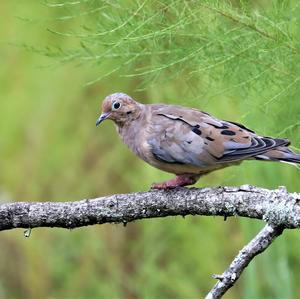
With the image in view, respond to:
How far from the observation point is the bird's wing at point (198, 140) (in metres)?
4.52

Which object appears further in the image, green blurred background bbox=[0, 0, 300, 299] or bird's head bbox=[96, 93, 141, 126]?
green blurred background bbox=[0, 0, 300, 299]

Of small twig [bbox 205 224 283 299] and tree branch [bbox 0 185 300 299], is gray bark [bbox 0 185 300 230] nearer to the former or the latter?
tree branch [bbox 0 185 300 299]

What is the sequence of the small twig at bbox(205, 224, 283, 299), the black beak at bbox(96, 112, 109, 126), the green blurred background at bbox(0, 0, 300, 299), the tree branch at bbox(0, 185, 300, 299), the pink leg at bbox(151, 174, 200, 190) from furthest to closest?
the green blurred background at bbox(0, 0, 300, 299)
the black beak at bbox(96, 112, 109, 126)
the pink leg at bbox(151, 174, 200, 190)
the tree branch at bbox(0, 185, 300, 299)
the small twig at bbox(205, 224, 283, 299)

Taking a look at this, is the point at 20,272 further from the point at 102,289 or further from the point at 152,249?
the point at 152,249

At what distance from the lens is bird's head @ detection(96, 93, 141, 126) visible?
5.02 m

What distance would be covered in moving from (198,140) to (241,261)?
3.99 feet

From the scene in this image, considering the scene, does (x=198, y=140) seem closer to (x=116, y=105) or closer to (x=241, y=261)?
(x=116, y=105)

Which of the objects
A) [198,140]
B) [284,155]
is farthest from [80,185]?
[284,155]

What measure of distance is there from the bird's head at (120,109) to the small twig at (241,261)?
165 cm

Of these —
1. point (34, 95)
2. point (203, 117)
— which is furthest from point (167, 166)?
point (34, 95)

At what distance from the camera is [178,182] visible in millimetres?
4406

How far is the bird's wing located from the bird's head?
0.36m

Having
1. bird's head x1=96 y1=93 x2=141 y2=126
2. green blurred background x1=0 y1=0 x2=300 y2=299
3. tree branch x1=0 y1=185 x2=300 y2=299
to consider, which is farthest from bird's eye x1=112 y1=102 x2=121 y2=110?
tree branch x1=0 y1=185 x2=300 y2=299

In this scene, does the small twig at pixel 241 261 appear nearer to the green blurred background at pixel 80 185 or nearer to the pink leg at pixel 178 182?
the pink leg at pixel 178 182
